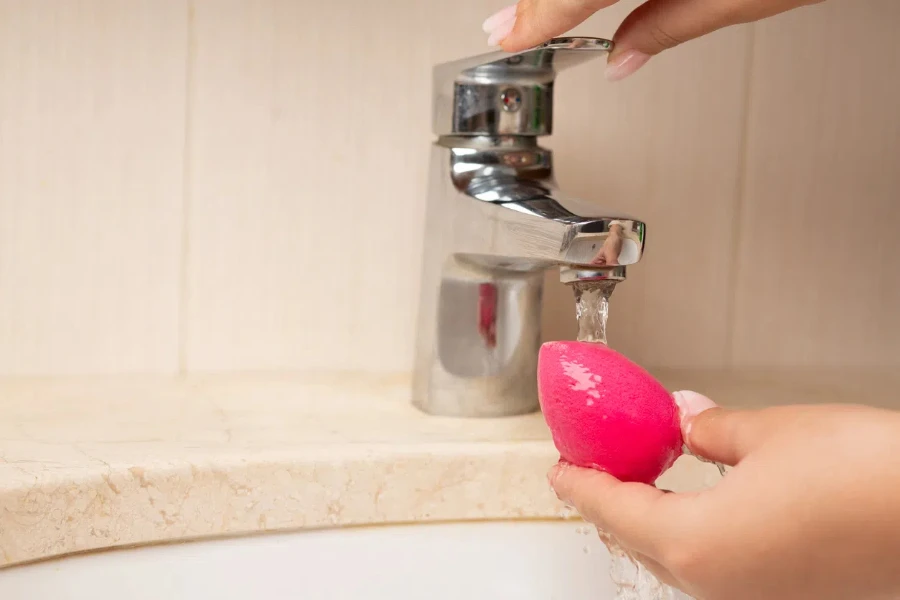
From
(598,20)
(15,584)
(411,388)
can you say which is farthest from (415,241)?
(15,584)

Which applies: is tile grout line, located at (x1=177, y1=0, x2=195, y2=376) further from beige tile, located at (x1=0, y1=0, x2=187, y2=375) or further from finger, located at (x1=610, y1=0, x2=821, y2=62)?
finger, located at (x1=610, y1=0, x2=821, y2=62)

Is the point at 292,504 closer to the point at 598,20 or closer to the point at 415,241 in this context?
the point at 415,241

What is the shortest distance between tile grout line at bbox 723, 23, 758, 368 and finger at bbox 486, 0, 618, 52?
1.03 feet

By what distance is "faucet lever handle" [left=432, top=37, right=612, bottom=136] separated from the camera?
0.58 m

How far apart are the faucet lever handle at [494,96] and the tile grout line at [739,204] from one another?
246 mm

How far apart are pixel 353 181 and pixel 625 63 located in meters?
0.24

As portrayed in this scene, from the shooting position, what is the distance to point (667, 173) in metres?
0.78

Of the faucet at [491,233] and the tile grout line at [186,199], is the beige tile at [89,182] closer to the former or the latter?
the tile grout line at [186,199]

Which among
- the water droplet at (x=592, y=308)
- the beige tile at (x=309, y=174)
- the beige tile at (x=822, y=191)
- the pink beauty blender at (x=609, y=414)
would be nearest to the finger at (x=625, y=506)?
the pink beauty blender at (x=609, y=414)


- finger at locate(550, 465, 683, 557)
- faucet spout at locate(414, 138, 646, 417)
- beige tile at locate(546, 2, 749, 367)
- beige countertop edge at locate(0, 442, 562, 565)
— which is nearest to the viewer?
finger at locate(550, 465, 683, 557)

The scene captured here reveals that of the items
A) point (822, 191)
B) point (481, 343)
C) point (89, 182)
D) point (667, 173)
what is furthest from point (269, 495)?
point (822, 191)

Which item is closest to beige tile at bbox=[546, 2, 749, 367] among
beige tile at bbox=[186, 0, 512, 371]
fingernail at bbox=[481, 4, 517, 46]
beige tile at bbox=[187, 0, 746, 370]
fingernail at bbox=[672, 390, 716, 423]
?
beige tile at bbox=[187, 0, 746, 370]

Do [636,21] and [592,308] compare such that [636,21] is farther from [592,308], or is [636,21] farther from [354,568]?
[354,568]

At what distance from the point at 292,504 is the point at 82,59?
13.2 inches
